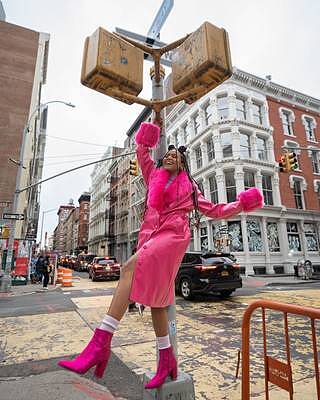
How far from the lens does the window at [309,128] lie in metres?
28.0

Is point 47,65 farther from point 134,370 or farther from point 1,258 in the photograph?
point 134,370

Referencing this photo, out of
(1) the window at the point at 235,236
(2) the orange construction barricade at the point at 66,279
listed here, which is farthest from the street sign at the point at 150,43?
(1) the window at the point at 235,236

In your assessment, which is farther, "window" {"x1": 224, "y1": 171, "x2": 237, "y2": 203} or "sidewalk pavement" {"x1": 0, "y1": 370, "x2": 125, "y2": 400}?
"window" {"x1": 224, "y1": 171, "x2": 237, "y2": 203}

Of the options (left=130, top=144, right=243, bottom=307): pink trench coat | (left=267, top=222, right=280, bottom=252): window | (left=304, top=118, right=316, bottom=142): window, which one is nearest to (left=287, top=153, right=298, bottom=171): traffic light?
(left=130, top=144, right=243, bottom=307): pink trench coat

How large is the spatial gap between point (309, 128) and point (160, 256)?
3188 centimetres

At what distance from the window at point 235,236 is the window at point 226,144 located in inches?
235

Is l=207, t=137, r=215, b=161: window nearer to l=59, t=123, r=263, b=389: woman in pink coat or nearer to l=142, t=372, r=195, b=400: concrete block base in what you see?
l=59, t=123, r=263, b=389: woman in pink coat

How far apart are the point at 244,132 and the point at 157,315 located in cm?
2357

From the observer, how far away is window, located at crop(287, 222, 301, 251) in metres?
23.3

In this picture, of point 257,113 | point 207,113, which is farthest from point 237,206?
point 257,113

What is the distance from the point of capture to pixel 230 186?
22219mm

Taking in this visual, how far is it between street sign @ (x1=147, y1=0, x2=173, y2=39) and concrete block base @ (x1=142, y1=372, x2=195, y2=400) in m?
3.44

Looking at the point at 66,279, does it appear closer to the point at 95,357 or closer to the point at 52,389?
the point at 52,389

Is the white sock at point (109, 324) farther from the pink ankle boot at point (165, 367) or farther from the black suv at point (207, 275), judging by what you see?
the black suv at point (207, 275)
